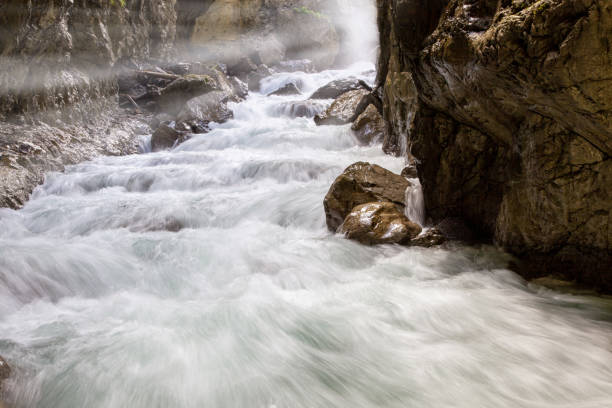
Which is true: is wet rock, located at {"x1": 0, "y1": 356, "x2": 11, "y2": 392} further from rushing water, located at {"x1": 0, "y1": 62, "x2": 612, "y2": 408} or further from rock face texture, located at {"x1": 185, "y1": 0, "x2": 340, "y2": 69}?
rock face texture, located at {"x1": 185, "y1": 0, "x2": 340, "y2": 69}

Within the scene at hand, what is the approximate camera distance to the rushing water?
6.92 feet

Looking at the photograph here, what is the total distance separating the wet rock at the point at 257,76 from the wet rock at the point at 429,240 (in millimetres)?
17044

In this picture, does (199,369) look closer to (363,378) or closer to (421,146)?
(363,378)

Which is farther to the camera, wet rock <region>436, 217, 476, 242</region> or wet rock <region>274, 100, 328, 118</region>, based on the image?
wet rock <region>274, 100, 328, 118</region>

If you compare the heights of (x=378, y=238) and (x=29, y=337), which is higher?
(x=378, y=238)

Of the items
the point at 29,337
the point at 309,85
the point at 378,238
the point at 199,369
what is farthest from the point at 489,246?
the point at 309,85

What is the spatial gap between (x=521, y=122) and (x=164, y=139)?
998cm

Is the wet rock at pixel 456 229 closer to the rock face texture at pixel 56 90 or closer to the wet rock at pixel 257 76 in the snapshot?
the rock face texture at pixel 56 90

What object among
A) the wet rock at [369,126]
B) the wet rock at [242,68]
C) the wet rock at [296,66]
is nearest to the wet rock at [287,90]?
the wet rock at [242,68]

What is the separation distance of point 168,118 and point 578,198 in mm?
12144

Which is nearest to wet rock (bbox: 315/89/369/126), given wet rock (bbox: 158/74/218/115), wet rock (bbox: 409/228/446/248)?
wet rock (bbox: 158/74/218/115)

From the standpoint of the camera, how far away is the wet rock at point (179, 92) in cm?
1291

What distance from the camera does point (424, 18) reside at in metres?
3.82

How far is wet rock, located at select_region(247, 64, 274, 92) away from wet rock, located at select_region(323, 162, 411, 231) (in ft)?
52.2
